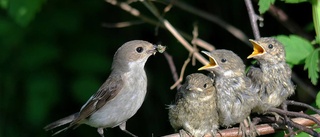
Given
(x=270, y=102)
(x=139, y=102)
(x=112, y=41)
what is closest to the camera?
(x=270, y=102)

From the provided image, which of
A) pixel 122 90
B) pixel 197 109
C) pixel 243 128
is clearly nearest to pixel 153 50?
pixel 122 90

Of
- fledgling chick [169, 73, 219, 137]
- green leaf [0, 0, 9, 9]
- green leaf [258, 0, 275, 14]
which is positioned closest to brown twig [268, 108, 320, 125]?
fledgling chick [169, 73, 219, 137]

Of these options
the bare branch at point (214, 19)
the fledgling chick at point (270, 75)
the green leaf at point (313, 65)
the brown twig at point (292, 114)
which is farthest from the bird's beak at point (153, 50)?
the bare branch at point (214, 19)

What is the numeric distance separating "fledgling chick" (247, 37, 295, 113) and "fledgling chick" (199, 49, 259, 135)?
6cm

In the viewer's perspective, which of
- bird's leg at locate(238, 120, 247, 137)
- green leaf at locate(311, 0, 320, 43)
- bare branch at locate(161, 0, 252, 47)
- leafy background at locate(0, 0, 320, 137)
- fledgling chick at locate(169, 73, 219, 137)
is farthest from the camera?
leafy background at locate(0, 0, 320, 137)

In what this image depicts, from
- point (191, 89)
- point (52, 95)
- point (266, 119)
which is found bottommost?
point (266, 119)

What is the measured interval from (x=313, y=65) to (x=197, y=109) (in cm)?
85

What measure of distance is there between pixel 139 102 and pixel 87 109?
0.44 metres

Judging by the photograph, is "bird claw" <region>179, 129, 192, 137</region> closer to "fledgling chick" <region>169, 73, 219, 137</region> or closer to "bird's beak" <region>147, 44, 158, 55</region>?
"fledgling chick" <region>169, 73, 219, 137</region>

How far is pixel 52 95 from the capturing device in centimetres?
745

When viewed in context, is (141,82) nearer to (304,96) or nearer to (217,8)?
(304,96)

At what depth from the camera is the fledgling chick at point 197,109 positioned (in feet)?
15.4

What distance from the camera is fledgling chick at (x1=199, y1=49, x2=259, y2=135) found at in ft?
15.0

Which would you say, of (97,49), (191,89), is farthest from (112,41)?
(191,89)
